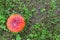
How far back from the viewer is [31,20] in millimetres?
4484

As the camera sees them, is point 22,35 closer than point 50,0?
Yes

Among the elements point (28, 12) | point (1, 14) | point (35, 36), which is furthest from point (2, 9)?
point (35, 36)

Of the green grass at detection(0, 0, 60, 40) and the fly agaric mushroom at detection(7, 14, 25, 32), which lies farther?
the green grass at detection(0, 0, 60, 40)

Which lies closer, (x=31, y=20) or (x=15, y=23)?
(x=15, y=23)

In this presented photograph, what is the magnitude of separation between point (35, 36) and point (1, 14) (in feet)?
2.61

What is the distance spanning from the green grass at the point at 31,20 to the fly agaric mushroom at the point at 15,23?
0.53ft

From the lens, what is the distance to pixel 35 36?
14.0 feet

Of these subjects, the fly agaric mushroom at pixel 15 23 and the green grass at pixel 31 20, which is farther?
the green grass at pixel 31 20

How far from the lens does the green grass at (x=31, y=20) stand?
Answer: 4301mm

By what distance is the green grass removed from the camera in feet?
14.1

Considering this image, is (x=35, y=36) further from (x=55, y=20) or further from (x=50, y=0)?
(x=50, y=0)

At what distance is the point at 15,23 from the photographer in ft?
13.7

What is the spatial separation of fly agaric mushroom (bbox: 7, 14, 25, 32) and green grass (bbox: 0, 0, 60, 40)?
0.16m

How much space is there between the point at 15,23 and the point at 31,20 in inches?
16.8
